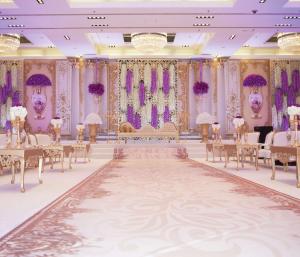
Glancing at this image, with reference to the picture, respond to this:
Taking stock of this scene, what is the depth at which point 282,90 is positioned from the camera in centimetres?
1574

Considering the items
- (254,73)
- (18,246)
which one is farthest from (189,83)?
(18,246)

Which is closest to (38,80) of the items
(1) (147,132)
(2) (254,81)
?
(1) (147,132)

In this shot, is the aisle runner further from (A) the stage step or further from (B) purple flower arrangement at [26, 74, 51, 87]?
(B) purple flower arrangement at [26, 74, 51, 87]

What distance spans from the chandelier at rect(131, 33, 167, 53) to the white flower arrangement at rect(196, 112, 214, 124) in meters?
4.02

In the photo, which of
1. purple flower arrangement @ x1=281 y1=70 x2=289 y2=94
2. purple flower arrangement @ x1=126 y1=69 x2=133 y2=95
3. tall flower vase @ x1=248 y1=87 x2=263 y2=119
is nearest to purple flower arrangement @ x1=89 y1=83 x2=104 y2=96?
purple flower arrangement @ x1=126 y1=69 x2=133 y2=95

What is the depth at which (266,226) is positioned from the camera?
10.3ft

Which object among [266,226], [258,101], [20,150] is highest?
[258,101]

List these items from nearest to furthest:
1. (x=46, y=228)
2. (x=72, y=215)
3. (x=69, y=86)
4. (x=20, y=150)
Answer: (x=46, y=228) < (x=72, y=215) < (x=20, y=150) < (x=69, y=86)

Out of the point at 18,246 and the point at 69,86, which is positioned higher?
the point at 69,86

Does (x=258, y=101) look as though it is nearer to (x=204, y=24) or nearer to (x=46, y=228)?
(x=204, y=24)

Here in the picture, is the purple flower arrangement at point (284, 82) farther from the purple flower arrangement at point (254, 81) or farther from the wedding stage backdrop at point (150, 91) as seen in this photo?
the purple flower arrangement at point (254, 81)

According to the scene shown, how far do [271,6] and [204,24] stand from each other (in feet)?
7.13

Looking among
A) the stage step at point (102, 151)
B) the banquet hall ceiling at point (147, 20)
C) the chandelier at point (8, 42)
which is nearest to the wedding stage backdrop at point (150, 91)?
the banquet hall ceiling at point (147, 20)

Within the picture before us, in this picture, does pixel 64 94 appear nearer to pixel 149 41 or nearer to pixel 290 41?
pixel 149 41
